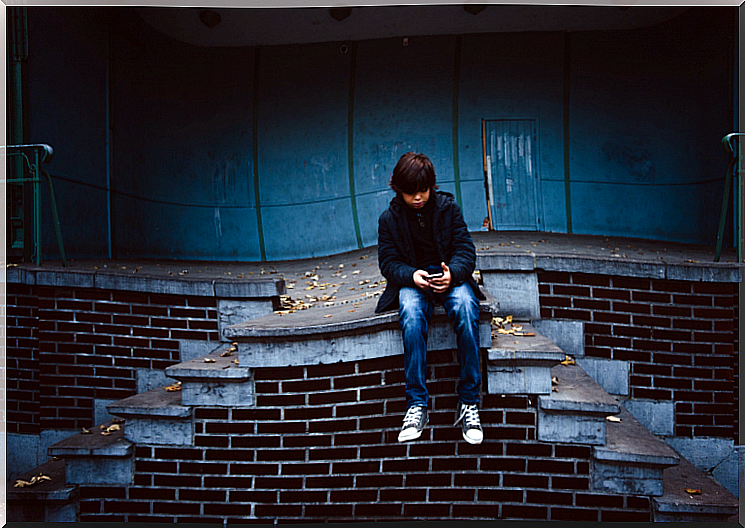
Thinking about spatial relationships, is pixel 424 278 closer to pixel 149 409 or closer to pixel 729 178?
pixel 149 409

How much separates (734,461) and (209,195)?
5.72 metres

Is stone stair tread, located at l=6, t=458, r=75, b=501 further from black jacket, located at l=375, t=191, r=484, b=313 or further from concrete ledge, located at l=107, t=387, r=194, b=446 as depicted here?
black jacket, located at l=375, t=191, r=484, b=313

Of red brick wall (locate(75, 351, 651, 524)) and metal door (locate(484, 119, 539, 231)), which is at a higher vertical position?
metal door (locate(484, 119, 539, 231))

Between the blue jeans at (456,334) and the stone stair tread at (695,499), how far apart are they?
1.10m

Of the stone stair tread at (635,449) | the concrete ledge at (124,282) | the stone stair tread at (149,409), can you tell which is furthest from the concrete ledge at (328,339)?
the concrete ledge at (124,282)

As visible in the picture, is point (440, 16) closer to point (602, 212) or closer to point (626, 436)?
point (602, 212)

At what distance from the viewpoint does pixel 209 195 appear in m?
6.86

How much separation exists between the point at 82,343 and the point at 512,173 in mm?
4799

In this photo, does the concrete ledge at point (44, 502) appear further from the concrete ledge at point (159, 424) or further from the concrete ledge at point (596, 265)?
the concrete ledge at point (596, 265)

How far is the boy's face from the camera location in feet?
9.45

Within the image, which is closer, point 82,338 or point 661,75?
point 82,338

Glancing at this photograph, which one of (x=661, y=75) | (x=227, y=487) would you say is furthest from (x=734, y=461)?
(x=661, y=75)

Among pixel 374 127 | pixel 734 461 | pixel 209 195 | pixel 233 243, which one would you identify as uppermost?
pixel 374 127

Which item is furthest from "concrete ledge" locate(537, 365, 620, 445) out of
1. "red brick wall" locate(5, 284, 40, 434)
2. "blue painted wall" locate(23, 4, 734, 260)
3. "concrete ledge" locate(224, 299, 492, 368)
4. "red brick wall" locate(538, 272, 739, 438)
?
"blue painted wall" locate(23, 4, 734, 260)
